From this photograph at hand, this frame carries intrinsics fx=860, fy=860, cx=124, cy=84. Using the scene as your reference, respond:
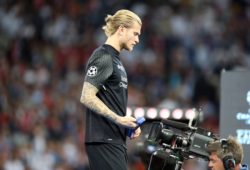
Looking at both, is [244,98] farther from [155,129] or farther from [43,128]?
[43,128]

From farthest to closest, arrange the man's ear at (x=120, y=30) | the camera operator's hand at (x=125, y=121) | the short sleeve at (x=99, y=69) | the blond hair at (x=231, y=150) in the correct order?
1. the blond hair at (x=231, y=150)
2. the man's ear at (x=120, y=30)
3. the short sleeve at (x=99, y=69)
4. the camera operator's hand at (x=125, y=121)

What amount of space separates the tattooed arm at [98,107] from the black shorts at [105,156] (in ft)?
0.84

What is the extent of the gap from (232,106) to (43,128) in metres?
5.63

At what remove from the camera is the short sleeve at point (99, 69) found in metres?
5.86

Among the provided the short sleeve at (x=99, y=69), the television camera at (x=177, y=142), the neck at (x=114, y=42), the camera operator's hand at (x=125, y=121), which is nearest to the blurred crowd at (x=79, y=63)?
the television camera at (x=177, y=142)

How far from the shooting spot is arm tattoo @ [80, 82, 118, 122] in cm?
572

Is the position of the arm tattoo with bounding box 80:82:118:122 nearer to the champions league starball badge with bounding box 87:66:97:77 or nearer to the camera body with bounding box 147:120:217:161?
the champions league starball badge with bounding box 87:66:97:77

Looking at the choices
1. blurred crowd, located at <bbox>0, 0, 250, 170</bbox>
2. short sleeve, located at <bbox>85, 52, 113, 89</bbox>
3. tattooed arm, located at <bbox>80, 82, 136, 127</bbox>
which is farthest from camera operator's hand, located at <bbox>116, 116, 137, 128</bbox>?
blurred crowd, located at <bbox>0, 0, 250, 170</bbox>

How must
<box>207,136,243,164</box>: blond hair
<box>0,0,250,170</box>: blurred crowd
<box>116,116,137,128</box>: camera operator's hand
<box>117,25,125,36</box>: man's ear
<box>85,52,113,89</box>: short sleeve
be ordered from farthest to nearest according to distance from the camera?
<box>0,0,250,170</box>: blurred crowd < <box>207,136,243,164</box>: blond hair < <box>117,25,125,36</box>: man's ear < <box>85,52,113,89</box>: short sleeve < <box>116,116,137,128</box>: camera operator's hand

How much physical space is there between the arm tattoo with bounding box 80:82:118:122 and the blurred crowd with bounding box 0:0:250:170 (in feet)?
Answer: 19.2

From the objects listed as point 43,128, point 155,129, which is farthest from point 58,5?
point 155,129

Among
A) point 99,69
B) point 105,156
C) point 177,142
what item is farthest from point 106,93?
point 177,142

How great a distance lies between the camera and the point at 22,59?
14.3 m

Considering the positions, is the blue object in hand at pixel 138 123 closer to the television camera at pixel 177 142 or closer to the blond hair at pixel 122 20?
the television camera at pixel 177 142
